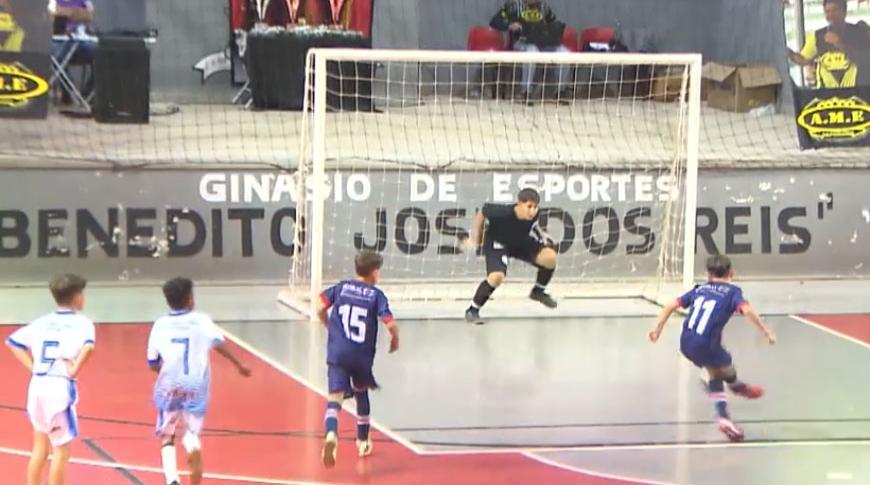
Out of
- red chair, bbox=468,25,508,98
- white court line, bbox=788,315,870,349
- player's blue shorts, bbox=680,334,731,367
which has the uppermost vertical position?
red chair, bbox=468,25,508,98

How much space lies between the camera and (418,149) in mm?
16203

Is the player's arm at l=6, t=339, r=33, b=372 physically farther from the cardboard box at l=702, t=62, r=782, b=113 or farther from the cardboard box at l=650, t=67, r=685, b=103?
the cardboard box at l=702, t=62, r=782, b=113

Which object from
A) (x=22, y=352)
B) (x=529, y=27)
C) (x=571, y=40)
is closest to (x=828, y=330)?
(x=22, y=352)

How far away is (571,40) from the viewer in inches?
885

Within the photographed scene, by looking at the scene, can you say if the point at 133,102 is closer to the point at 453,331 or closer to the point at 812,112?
the point at 453,331

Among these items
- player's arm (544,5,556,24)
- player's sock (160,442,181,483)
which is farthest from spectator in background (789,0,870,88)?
player's sock (160,442,181,483)

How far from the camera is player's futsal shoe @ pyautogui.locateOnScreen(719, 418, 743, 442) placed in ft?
28.2

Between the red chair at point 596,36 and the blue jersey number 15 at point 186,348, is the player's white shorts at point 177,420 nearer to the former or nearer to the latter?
the blue jersey number 15 at point 186,348

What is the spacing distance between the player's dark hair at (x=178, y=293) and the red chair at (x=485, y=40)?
49.3 ft

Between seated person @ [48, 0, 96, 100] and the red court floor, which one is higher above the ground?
seated person @ [48, 0, 96, 100]

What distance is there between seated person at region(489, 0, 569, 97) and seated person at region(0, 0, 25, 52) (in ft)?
28.8

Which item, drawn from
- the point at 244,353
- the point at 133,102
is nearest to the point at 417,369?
the point at 244,353

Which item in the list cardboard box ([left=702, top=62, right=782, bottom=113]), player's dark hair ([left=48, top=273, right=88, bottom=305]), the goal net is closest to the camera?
player's dark hair ([left=48, top=273, right=88, bottom=305])

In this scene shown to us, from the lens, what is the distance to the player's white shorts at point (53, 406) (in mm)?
6629
